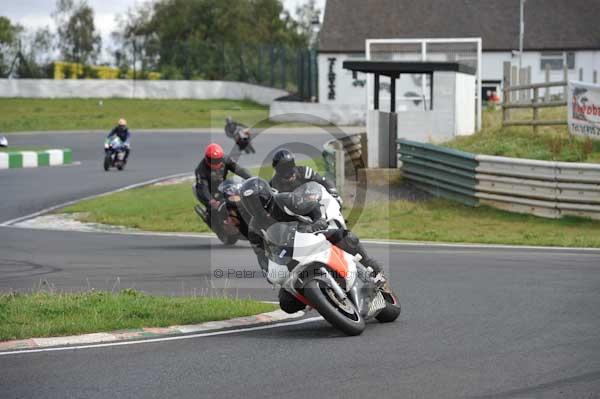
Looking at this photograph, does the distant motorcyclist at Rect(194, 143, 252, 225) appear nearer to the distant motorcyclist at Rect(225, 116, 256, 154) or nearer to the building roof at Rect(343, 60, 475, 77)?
the building roof at Rect(343, 60, 475, 77)

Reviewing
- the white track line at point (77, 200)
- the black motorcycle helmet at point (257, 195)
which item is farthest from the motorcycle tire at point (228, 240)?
the black motorcycle helmet at point (257, 195)

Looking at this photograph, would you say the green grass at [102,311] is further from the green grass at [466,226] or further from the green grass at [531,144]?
the green grass at [531,144]

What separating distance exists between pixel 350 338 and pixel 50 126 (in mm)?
43282

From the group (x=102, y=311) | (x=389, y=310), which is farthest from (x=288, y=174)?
(x=102, y=311)

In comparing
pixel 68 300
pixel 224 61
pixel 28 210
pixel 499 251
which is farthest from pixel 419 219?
pixel 224 61

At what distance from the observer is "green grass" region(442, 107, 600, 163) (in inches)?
858

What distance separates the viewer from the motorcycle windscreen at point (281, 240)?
8.95m

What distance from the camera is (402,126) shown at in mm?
26328

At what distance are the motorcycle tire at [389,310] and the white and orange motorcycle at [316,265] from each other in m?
0.44

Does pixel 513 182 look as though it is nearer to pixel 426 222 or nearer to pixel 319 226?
pixel 426 222

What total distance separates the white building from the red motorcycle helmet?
151ft

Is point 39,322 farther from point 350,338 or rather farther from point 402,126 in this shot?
point 402,126

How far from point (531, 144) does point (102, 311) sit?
14.8 m

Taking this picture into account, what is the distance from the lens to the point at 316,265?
8.84m
